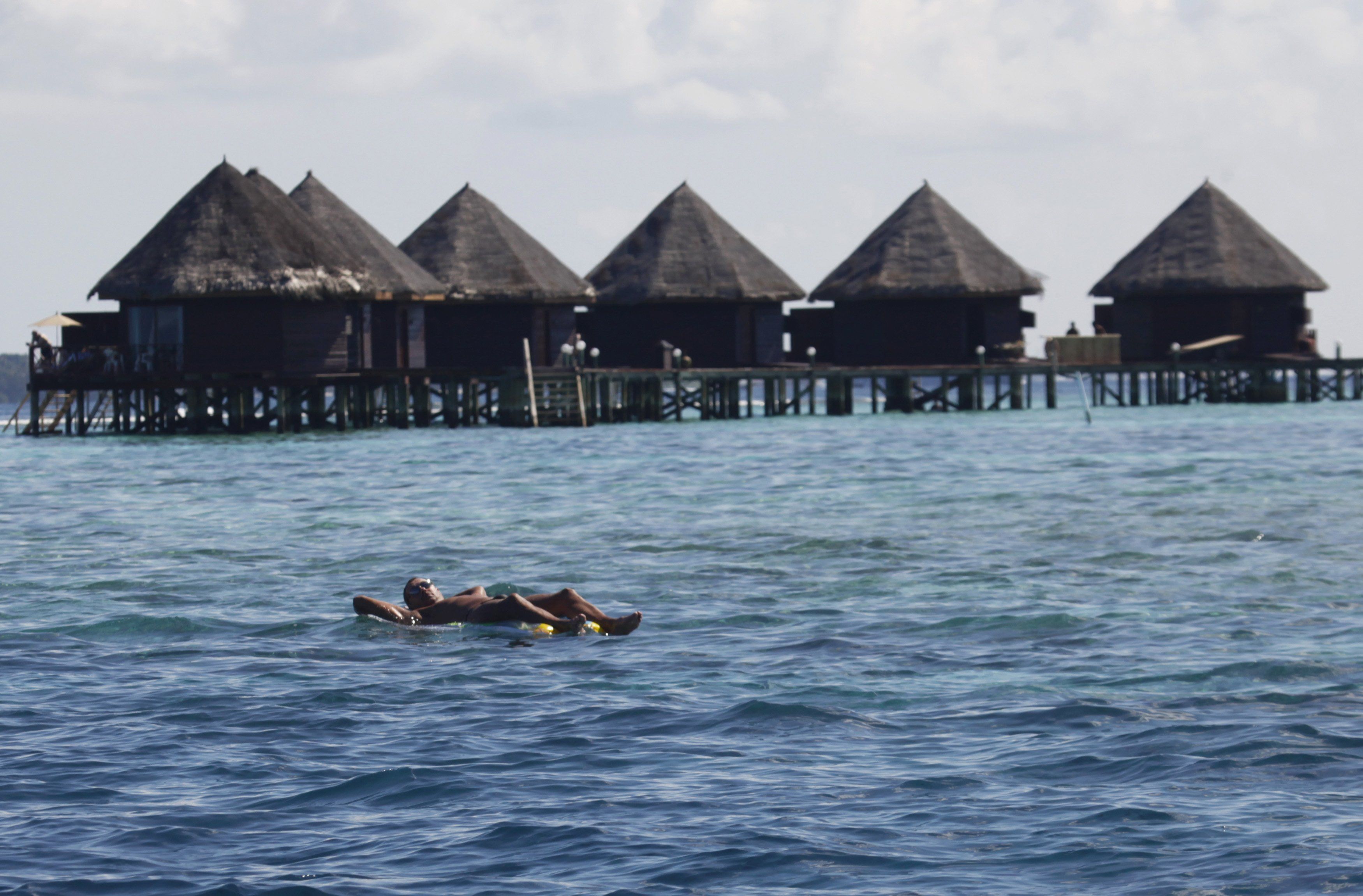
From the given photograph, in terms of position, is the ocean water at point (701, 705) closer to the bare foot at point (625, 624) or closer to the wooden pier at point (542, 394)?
the bare foot at point (625, 624)

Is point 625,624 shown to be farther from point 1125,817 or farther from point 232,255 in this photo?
point 232,255

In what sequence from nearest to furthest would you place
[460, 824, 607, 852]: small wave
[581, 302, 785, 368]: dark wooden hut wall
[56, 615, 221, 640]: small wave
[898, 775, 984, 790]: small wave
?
[460, 824, 607, 852]: small wave < [898, 775, 984, 790]: small wave < [56, 615, 221, 640]: small wave < [581, 302, 785, 368]: dark wooden hut wall

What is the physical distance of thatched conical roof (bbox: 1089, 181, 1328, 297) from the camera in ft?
178

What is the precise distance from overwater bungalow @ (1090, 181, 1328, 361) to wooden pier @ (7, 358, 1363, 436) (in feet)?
3.15

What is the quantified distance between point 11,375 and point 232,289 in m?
107

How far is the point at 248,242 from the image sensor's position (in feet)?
134

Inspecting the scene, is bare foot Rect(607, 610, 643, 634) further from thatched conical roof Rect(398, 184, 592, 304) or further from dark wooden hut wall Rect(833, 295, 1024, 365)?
dark wooden hut wall Rect(833, 295, 1024, 365)

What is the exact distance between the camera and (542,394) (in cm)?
4434

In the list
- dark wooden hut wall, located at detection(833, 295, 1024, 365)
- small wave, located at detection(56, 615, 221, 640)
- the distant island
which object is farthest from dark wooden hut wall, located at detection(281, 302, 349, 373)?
the distant island

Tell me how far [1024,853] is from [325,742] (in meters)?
3.88

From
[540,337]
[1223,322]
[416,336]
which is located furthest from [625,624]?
[1223,322]

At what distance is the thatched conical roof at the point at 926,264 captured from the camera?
Answer: 166 feet

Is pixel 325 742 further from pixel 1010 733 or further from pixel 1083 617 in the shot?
pixel 1083 617

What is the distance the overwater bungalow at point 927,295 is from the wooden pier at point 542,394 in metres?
0.96
